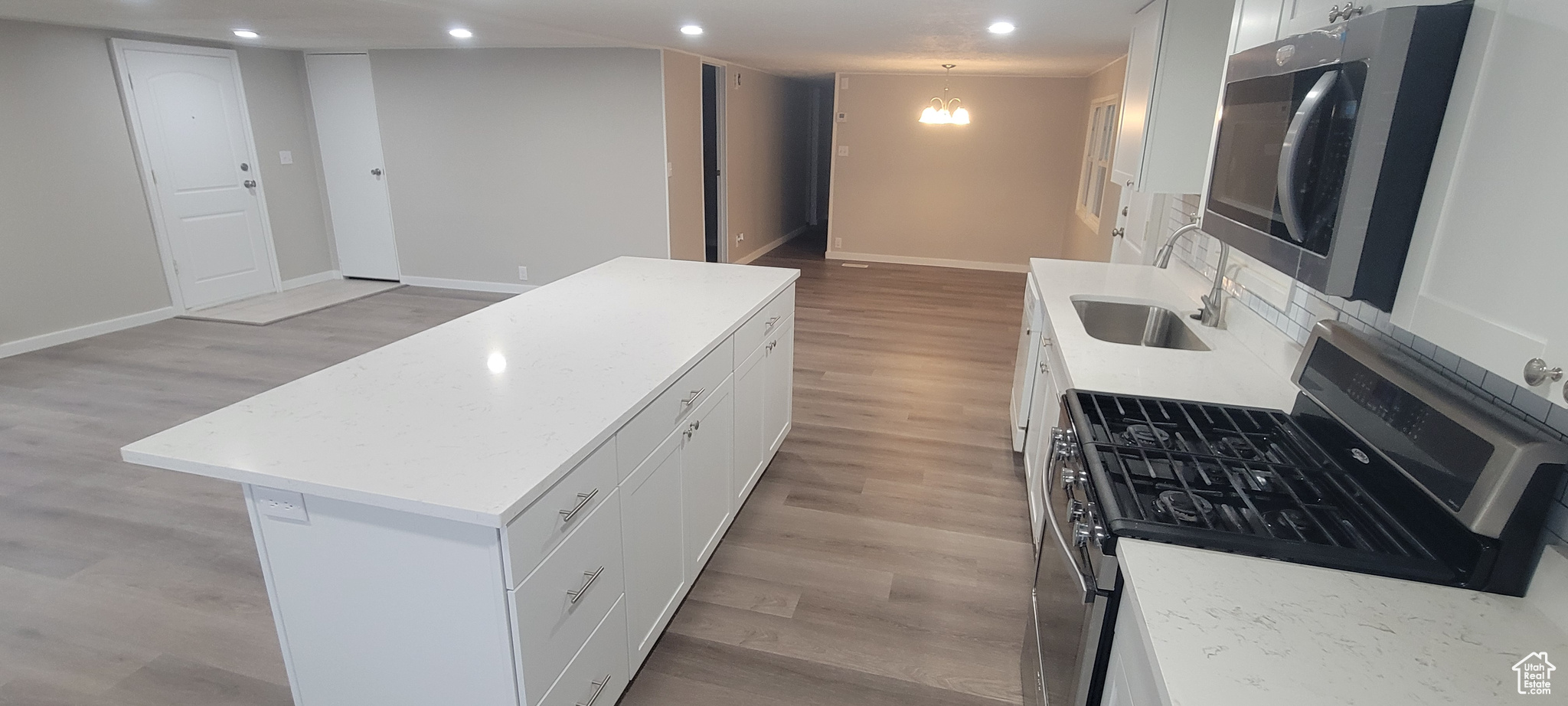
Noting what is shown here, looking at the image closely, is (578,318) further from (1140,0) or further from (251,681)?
(1140,0)

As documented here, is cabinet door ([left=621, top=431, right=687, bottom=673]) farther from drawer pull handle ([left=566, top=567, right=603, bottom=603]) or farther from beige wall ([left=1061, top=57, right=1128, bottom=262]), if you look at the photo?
beige wall ([left=1061, top=57, right=1128, bottom=262])

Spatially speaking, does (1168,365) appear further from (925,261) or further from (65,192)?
(65,192)

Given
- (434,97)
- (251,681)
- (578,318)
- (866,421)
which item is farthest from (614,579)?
(434,97)

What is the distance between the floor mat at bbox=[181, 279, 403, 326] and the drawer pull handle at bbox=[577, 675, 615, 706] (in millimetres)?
5156

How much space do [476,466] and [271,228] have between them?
6.45 metres

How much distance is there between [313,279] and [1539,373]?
8.06 m

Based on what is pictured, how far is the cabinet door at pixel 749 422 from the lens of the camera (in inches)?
107

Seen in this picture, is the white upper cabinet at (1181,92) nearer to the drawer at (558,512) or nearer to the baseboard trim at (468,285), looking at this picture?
the drawer at (558,512)

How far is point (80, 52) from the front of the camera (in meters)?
4.98

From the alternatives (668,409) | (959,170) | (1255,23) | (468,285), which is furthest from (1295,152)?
(959,170)

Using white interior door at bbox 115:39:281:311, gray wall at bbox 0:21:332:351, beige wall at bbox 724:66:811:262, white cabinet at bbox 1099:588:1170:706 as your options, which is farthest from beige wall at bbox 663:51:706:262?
white cabinet at bbox 1099:588:1170:706

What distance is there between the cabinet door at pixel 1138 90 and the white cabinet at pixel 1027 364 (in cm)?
63

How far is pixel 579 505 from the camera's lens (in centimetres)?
159

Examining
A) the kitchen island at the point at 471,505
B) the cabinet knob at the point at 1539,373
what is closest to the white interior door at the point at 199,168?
the kitchen island at the point at 471,505
